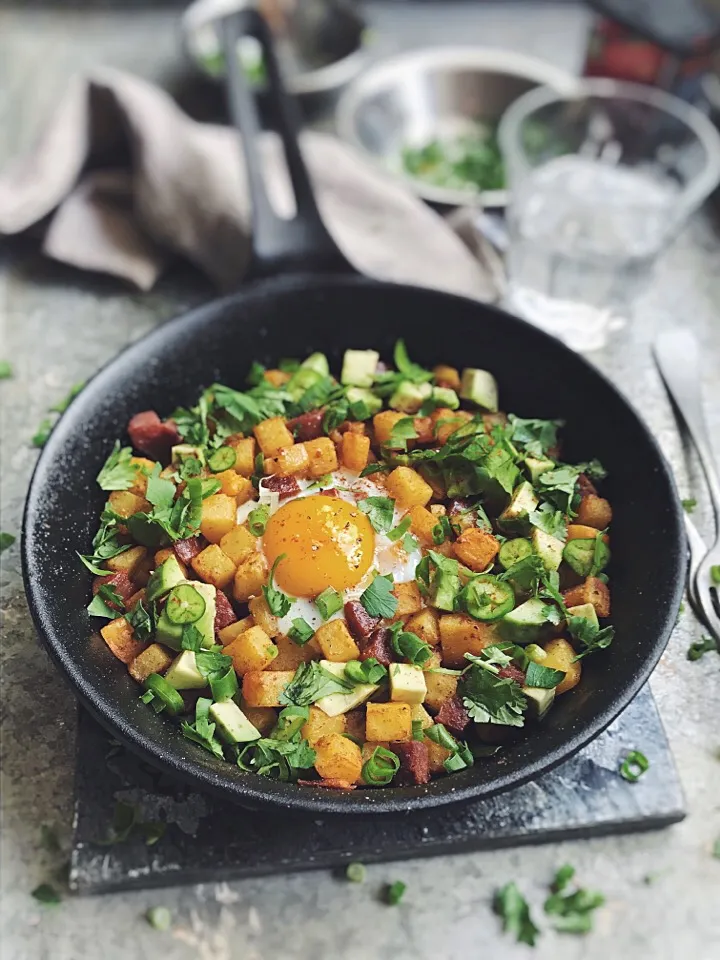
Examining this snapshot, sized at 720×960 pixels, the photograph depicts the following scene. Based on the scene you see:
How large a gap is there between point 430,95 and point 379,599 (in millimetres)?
1714

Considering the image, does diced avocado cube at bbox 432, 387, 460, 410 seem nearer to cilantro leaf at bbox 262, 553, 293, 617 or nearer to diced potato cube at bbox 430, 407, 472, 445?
diced potato cube at bbox 430, 407, 472, 445

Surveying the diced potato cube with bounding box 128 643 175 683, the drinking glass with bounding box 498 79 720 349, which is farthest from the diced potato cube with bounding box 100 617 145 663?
the drinking glass with bounding box 498 79 720 349

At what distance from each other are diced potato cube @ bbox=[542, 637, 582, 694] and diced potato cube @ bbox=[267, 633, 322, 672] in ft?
1.04

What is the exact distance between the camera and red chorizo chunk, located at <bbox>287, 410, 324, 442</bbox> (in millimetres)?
1564

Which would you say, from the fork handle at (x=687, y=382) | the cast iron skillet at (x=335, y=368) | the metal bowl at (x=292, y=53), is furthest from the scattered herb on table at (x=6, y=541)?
the metal bowl at (x=292, y=53)

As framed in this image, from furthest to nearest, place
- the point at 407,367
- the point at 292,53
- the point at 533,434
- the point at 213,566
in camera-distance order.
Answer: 1. the point at 292,53
2. the point at 407,367
3. the point at 533,434
4. the point at 213,566

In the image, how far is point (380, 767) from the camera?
1232mm

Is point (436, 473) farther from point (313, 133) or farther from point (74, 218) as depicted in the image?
point (313, 133)

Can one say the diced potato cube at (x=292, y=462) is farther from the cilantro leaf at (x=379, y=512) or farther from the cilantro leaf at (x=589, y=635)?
the cilantro leaf at (x=589, y=635)

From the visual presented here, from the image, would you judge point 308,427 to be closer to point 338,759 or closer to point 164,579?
point 164,579

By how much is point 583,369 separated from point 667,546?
0.36m

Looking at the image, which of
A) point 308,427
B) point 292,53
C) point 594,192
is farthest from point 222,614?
point 292,53

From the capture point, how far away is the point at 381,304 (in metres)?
1.73

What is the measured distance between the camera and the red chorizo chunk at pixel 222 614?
1.36 metres
